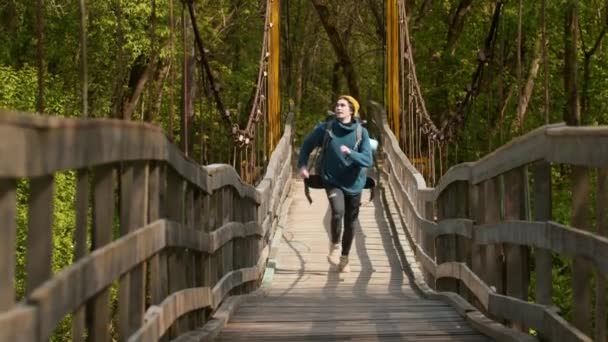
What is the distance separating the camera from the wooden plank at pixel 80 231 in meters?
3.39

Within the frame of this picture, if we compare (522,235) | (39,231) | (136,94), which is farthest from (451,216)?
(136,94)

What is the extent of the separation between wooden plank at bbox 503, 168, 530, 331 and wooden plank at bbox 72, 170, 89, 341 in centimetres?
252

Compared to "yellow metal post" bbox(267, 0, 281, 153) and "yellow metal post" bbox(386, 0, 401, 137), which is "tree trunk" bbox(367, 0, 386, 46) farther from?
"yellow metal post" bbox(267, 0, 281, 153)

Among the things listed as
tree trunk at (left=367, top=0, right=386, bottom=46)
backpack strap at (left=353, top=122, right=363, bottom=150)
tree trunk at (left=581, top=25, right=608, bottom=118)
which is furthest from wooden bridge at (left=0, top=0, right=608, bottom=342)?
tree trunk at (left=367, top=0, right=386, bottom=46)

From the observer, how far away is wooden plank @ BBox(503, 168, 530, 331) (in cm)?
562

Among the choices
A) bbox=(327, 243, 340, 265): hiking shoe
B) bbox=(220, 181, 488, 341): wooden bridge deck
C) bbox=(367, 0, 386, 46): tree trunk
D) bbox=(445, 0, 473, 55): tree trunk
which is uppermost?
bbox=(367, 0, 386, 46): tree trunk

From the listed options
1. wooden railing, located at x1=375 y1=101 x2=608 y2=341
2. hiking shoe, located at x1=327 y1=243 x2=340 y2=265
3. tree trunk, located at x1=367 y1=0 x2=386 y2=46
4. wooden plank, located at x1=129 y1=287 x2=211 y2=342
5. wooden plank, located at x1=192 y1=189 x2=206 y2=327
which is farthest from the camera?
tree trunk, located at x1=367 y1=0 x2=386 y2=46

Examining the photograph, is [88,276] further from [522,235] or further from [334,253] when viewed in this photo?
[334,253]

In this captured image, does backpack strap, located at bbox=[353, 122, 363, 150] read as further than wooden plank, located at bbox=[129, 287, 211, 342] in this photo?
Yes

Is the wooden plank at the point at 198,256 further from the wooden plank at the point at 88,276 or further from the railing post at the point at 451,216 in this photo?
the railing post at the point at 451,216

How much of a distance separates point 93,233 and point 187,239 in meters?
1.86

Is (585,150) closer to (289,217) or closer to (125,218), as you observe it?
(125,218)

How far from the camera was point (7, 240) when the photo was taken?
8.57 ft

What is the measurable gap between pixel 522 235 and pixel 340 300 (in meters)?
3.73
